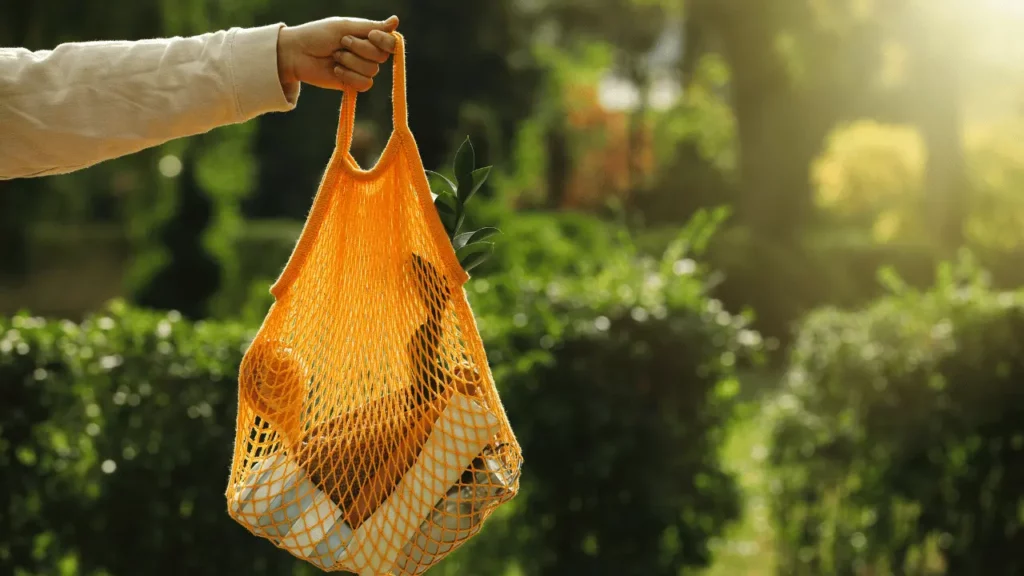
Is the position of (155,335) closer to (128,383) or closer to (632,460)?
(128,383)

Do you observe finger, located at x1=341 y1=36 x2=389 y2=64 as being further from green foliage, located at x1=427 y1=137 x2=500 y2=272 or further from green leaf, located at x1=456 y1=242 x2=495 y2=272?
green leaf, located at x1=456 y1=242 x2=495 y2=272

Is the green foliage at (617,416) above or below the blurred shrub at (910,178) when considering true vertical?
above

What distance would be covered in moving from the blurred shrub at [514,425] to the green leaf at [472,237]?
1.63m

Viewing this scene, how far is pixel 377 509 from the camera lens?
1656 mm

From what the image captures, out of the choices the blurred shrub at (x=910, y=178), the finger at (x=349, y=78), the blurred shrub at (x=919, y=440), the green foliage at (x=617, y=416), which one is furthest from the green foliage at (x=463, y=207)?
the blurred shrub at (x=910, y=178)

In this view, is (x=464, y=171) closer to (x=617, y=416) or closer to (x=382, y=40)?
(x=382, y=40)

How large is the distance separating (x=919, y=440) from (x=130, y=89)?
3.19 metres

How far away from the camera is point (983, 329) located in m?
3.83

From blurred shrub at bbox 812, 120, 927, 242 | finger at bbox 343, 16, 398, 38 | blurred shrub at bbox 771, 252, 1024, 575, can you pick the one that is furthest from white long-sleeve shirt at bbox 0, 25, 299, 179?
blurred shrub at bbox 812, 120, 927, 242

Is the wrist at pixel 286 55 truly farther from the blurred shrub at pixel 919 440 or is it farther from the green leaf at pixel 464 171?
the blurred shrub at pixel 919 440

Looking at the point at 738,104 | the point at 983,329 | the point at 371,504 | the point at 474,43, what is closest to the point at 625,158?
the point at 474,43

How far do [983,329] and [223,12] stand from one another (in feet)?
44.2

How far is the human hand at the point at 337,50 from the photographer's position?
1.60m

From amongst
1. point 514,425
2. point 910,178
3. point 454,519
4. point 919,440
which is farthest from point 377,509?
point 910,178
